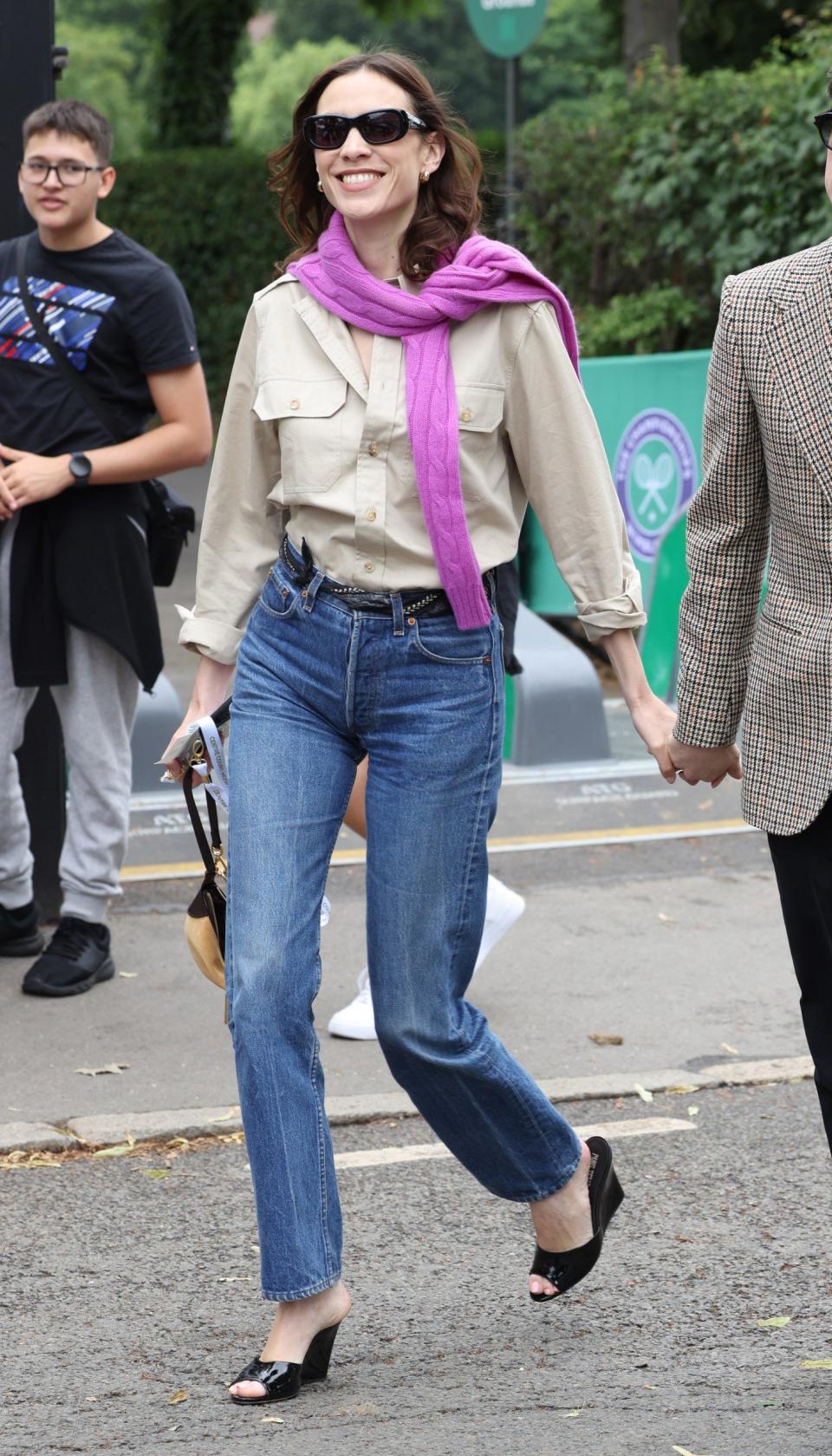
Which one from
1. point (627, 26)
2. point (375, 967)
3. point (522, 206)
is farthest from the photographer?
point (627, 26)

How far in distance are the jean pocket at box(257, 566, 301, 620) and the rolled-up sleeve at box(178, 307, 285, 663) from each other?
0.08 meters

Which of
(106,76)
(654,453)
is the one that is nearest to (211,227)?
(654,453)

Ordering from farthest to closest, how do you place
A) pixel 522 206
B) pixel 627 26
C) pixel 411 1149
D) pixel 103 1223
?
1. pixel 627 26
2. pixel 522 206
3. pixel 411 1149
4. pixel 103 1223

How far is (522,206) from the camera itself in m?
12.9

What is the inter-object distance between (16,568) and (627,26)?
530 inches

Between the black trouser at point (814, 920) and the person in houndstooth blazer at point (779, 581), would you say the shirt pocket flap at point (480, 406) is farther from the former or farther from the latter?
the black trouser at point (814, 920)

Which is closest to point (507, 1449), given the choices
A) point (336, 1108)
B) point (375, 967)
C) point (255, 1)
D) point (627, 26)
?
point (375, 967)

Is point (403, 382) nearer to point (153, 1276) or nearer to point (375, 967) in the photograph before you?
point (375, 967)

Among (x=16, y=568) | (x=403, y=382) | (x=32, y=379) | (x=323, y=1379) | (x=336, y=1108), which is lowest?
(x=336, y=1108)

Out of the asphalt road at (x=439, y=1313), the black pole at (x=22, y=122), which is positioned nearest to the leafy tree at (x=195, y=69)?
the black pole at (x=22, y=122)

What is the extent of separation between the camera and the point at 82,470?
4.98 m

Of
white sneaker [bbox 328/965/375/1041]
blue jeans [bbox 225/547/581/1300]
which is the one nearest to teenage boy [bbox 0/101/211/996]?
white sneaker [bbox 328/965/375/1041]

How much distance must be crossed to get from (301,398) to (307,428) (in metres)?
0.06

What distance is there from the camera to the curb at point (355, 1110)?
4.30m
